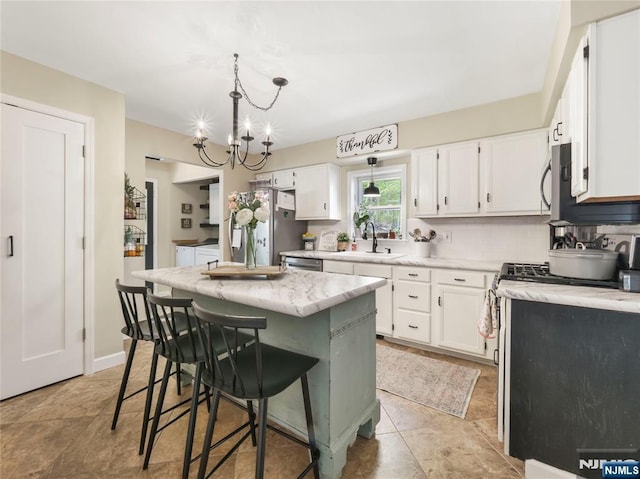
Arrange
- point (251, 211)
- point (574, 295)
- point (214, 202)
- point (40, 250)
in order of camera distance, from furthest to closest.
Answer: point (214, 202) < point (40, 250) < point (251, 211) < point (574, 295)

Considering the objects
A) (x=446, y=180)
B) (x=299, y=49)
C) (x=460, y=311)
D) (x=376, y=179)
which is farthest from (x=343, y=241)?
(x=299, y=49)

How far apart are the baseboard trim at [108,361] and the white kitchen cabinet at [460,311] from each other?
310cm

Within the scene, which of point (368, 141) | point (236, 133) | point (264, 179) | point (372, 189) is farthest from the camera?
point (264, 179)

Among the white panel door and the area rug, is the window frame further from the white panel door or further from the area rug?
the white panel door

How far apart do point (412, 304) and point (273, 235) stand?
209cm

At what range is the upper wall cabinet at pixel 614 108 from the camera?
4.40ft

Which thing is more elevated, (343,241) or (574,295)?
(343,241)

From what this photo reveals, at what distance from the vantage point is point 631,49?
52.8 inches

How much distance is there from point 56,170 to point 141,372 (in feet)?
6.17

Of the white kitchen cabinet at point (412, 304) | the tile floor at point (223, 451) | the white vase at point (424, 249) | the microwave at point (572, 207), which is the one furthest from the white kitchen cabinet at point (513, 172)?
the tile floor at point (223, 451)

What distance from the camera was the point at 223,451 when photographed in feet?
5.62

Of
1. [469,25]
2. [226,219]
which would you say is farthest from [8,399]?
[469,25]

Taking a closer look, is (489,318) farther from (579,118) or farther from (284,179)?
(284,179)

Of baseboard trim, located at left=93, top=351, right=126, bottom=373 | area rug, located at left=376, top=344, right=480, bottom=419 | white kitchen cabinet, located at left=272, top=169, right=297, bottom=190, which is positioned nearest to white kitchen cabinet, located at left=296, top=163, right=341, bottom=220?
white kitchen cabinet, located at left=272, top=169, right=297, bottom=190
